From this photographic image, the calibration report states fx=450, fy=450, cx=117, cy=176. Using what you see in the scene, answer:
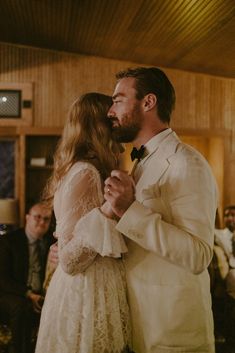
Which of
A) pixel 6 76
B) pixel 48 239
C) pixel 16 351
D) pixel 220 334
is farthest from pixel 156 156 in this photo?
pixel 6 76

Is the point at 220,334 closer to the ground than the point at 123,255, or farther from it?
closer to the ground

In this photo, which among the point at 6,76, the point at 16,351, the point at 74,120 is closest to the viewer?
the point at 74,120

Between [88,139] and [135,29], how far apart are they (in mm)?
3034

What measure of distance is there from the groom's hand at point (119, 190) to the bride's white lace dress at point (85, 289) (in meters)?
0.17

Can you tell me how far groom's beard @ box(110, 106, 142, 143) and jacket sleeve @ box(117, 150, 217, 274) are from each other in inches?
10.6

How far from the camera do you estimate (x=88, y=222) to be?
148cm

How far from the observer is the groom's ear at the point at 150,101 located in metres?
1.61

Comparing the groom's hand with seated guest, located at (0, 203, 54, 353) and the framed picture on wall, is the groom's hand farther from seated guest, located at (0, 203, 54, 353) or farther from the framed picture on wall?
the framed picture on wall

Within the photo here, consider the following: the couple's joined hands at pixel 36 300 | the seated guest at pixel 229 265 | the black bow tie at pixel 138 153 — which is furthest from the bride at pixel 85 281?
the seated guest at pixel 229 265

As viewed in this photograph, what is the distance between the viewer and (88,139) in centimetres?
177

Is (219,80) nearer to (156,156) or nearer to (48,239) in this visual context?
(48,239)

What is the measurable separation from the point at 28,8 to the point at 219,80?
305 centimetres

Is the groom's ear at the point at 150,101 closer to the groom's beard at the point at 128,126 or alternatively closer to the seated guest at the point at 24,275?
the groom's beard at the point at 128,126

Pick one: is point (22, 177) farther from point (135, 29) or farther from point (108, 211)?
point (108, 211)
